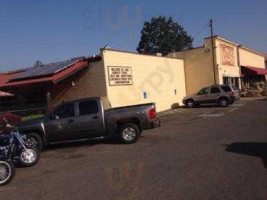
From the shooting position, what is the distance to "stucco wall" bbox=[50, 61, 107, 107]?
2198 cm

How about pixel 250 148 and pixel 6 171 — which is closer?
pixel 6 171

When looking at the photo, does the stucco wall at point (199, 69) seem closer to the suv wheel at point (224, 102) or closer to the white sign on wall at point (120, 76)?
the suv wheel at point (224, 102)

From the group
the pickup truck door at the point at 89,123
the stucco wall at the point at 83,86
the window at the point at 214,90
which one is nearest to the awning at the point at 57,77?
the stucco wall at the point at 83,86

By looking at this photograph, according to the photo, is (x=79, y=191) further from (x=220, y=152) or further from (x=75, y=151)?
(x=75, y=151)

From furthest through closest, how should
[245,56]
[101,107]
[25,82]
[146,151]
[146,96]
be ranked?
1. [245,56]
2. [146,96]
3. [25,82]
4. [101,107]
5. [146,151]

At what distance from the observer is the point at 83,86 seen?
2264cm

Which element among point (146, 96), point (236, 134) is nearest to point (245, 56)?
point (146, 96)

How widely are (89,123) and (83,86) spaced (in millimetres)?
9456

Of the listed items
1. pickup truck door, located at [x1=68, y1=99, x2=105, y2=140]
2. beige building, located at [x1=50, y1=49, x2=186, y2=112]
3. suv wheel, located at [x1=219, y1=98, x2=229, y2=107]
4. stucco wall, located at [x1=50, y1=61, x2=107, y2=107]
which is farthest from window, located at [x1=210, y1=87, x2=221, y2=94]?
pickup truck door, located at [x1=68, y1=99, x2=105, y2=140]

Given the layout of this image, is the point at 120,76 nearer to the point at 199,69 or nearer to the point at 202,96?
the point at 202,96

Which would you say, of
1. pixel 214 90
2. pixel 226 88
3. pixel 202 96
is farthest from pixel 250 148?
pixel 202 96

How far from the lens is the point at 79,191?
24.5ft

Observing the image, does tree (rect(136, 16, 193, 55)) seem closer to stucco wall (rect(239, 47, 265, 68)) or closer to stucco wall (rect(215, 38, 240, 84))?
stucco wall (rect(239, 47, 265, 68))

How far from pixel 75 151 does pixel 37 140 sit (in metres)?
1.49
